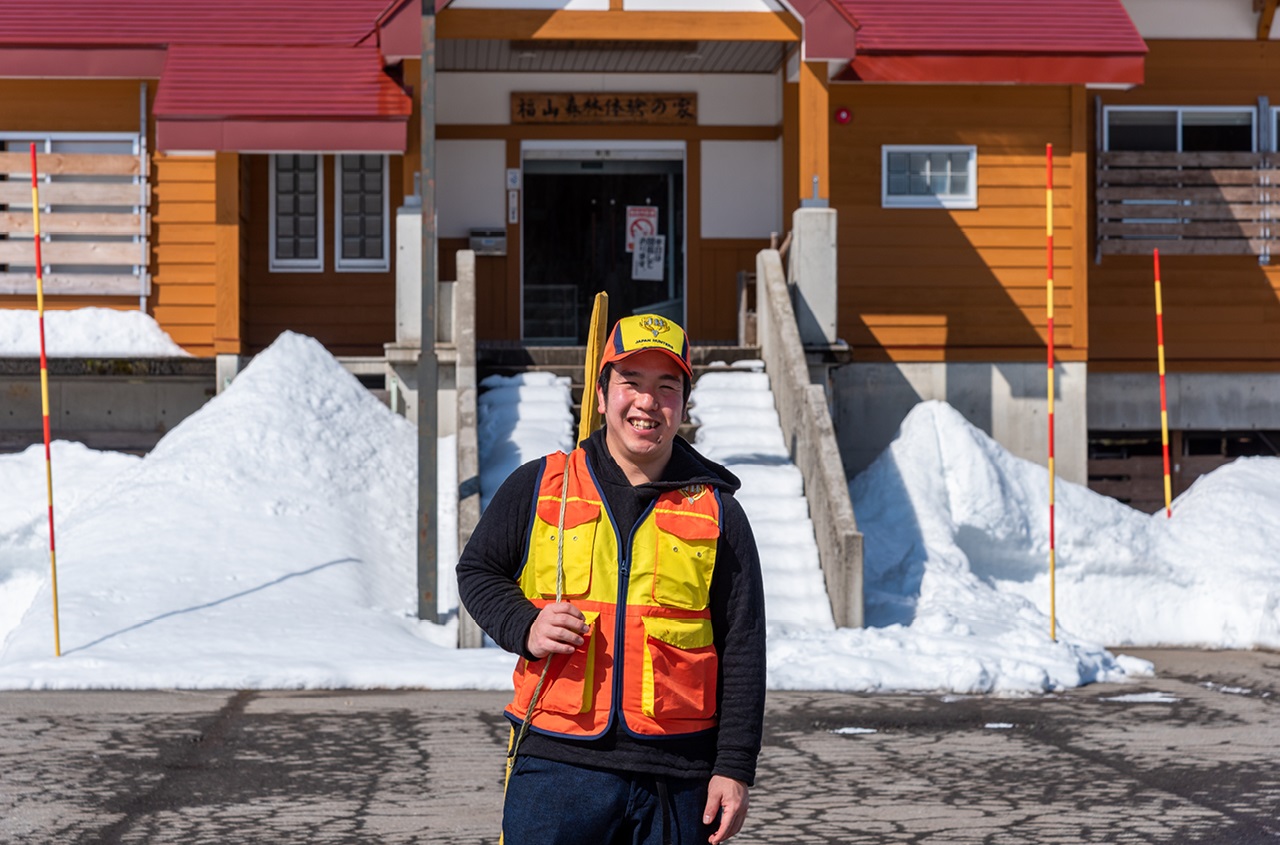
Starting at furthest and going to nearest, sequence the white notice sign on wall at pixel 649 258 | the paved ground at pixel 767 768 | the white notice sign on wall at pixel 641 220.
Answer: the white notice sign on wall at pixel 649 258, the white notice sign on wall at pixel 641 220, the paved ground at pixel 767 768

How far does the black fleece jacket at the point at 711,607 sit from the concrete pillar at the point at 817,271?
11.0m

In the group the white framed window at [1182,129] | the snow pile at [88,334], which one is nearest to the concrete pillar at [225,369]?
the snow pile at [88,334]

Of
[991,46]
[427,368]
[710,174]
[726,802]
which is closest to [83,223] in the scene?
[427,368]

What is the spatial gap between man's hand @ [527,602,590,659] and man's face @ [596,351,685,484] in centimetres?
39

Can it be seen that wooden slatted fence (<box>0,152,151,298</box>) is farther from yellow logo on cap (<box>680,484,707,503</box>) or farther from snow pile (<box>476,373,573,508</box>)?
yellow logo on cap (<box>680,484,707,503</box>)

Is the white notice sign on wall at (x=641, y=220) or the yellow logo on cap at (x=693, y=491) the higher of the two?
the white notice sign on wall at (x=641, y=220)

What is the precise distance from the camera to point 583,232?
1880 centimetres

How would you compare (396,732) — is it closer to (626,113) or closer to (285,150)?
(285,150)

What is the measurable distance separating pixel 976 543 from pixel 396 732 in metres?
6.72

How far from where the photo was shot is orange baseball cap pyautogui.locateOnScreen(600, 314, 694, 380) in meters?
3.65

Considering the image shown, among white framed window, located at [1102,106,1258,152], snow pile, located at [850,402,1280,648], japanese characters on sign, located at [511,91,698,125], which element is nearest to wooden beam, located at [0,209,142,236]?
japanese characters on sign, located at [511,91,698,125]

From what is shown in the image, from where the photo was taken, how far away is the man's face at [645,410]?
3.66m

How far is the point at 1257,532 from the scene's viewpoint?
13883mm

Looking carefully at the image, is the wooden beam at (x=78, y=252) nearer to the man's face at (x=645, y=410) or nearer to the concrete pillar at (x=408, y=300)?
the concrete pillar at (x=408, y=300)
